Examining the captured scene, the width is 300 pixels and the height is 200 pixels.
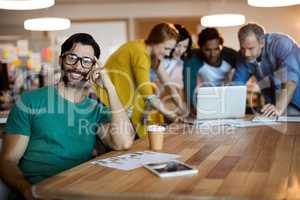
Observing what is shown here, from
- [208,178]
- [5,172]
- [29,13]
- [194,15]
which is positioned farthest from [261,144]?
[29,13]

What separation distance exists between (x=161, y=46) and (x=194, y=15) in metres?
3.81

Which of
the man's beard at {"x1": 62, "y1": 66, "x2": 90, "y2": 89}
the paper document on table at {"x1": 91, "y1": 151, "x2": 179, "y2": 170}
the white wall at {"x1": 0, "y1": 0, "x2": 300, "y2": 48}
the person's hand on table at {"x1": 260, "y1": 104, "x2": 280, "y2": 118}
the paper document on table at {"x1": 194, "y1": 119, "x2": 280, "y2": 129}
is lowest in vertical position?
the paper document on table at {"x1": 194, "y1": 119, "x2": 280, "y2": 129}

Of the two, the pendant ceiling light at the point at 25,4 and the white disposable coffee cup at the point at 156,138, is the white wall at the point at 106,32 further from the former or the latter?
Answer: the white disposable coffee cup at the point at 156,138

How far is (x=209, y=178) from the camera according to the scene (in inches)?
56.0

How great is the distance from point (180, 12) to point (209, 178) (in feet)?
17.9

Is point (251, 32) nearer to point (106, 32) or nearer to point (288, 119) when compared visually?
point (288, 119)

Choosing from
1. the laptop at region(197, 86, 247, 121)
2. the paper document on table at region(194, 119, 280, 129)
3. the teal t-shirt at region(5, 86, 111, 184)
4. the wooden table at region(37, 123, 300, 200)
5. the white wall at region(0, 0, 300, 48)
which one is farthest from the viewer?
the white wall at region(0, 0, 300, 48)

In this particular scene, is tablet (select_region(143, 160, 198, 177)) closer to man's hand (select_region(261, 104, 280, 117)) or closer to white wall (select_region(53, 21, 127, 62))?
man's hand (select_region(261, 104, 280, 117))

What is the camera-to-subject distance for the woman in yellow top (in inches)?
115

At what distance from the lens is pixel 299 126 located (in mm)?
2562

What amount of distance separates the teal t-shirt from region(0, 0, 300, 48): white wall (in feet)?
15.8

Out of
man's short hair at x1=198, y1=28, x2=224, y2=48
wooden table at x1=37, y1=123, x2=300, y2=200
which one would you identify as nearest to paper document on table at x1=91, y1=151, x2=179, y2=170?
wooden table at x1=37, y1=123, x2=300, y2=200

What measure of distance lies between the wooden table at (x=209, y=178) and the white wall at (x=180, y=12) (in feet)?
15.6

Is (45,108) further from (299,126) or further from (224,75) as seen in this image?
(224,75)
